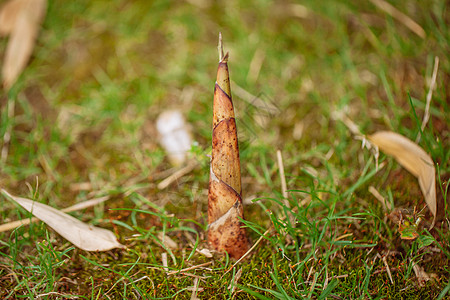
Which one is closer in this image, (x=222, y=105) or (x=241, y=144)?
(x=222, y=105)

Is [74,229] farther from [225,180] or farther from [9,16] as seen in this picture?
[9,16]

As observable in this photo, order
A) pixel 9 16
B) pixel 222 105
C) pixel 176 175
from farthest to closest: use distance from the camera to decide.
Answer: pixel 9 16
pixel 176 175
pixel 222 105

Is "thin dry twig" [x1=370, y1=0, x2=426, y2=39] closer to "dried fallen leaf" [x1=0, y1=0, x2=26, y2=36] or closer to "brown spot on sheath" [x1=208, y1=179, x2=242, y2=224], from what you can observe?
"brown spot on sheath" [x1=208, y1=179, x2=242, y2=224]

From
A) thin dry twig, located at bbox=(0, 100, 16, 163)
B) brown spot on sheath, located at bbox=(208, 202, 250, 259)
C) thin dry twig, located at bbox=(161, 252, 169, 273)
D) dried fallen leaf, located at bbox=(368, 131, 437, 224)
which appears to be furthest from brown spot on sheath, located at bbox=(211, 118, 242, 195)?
thin dry twig, located at bbox=(0, 100, 16, 163)

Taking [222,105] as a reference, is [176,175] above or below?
below

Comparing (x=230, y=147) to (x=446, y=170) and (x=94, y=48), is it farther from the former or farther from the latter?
(x=94, y=48)

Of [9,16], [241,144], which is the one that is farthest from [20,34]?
[241,144]

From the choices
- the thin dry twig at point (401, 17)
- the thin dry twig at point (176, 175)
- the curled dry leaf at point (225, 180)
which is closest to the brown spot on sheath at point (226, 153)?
the curled dry leaf at point (225, 180)

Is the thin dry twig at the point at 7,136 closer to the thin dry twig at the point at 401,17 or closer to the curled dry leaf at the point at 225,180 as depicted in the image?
the curled dry leaf at the point at 225,180
